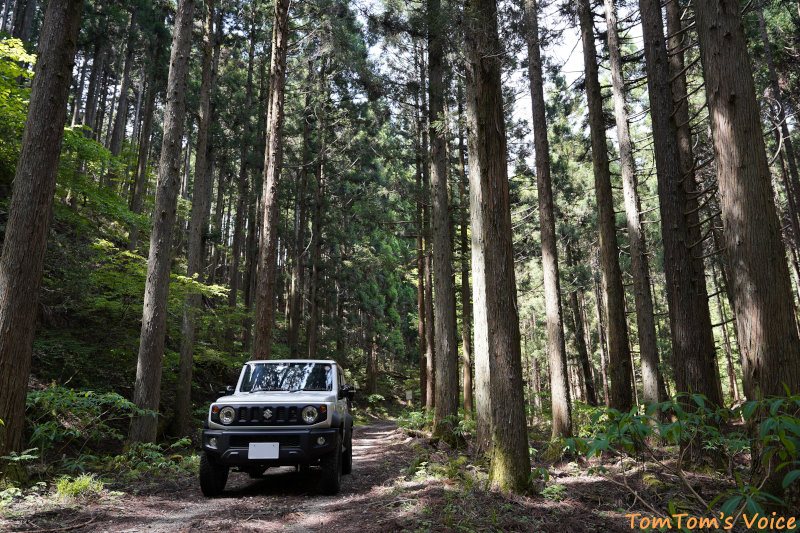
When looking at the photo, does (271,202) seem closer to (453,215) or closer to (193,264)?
(193,264)

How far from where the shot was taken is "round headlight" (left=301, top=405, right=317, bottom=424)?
603 centimetres

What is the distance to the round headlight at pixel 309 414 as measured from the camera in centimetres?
603

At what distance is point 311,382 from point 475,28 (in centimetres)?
608

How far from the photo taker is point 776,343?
13.8 feet

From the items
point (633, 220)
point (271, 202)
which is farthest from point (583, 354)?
point (271, 202)

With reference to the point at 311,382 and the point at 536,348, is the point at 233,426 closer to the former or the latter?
the point at 311,382

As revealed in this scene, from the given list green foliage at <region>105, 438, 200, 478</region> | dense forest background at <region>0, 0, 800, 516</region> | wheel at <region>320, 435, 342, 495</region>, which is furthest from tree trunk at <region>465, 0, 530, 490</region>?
green foliage at <region>105, 438, 200, 478</region>

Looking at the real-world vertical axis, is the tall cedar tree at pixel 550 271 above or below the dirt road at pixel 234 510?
above

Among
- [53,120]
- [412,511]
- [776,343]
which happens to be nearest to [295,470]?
[412,511]

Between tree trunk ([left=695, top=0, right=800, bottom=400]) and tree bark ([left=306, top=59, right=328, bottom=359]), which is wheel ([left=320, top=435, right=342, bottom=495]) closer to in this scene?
tree trunk ([left=695, top=0, right=800, bottom=400])

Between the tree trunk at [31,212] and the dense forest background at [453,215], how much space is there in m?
0.03

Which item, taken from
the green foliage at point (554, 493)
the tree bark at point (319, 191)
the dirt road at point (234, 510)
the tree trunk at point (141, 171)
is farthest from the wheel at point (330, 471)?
the tree trunk at point (141, 171)

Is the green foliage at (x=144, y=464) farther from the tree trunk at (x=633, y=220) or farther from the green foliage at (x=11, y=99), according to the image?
the tree trunk at (x=633, y=220)

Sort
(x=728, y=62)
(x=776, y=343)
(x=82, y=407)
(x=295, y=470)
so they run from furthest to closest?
(x=295, y=470) → (x=82, y=407) → (x=728, y=62) → (x=776, y=343)
